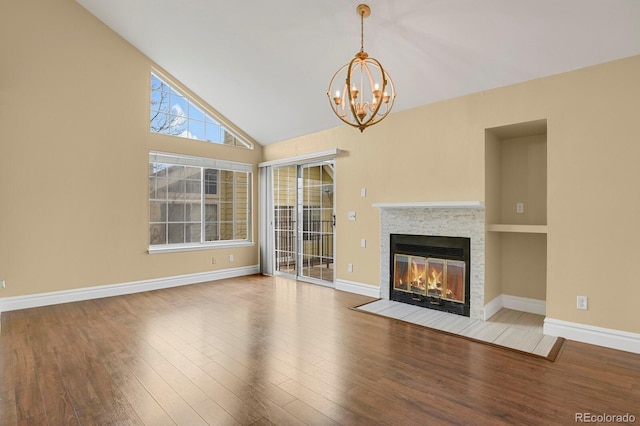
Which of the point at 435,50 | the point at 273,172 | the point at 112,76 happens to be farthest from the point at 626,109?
the point at 112,76

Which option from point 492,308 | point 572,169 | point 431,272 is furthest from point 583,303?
point 431,272

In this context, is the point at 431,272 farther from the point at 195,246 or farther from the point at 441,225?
the point at 195,246

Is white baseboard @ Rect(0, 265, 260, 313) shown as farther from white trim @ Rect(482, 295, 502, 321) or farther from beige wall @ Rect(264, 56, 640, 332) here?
white trim @ Rect(482, 295, 502, 321)

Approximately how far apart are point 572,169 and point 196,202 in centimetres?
541

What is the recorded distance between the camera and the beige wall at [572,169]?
3027mm

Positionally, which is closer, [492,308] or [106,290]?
[492,308]

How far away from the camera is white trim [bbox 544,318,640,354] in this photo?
9.84 feet

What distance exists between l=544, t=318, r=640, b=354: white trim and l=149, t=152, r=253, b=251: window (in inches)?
202

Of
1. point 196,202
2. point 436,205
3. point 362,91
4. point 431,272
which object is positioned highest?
point 362,91

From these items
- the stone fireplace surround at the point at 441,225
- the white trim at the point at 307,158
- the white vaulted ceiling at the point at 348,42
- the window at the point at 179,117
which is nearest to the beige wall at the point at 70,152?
the window at the point at 179,117

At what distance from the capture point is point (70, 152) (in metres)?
4.61

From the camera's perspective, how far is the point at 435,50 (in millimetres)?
3516

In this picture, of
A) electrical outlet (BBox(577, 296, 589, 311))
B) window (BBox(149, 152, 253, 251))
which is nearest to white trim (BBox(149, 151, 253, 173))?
window (BBox(149, 152, 253, 251))

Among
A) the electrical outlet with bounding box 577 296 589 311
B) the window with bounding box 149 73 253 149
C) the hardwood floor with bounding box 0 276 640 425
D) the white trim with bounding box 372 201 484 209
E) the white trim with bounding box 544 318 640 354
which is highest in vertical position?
the window with bounding box 149 73 253 149
